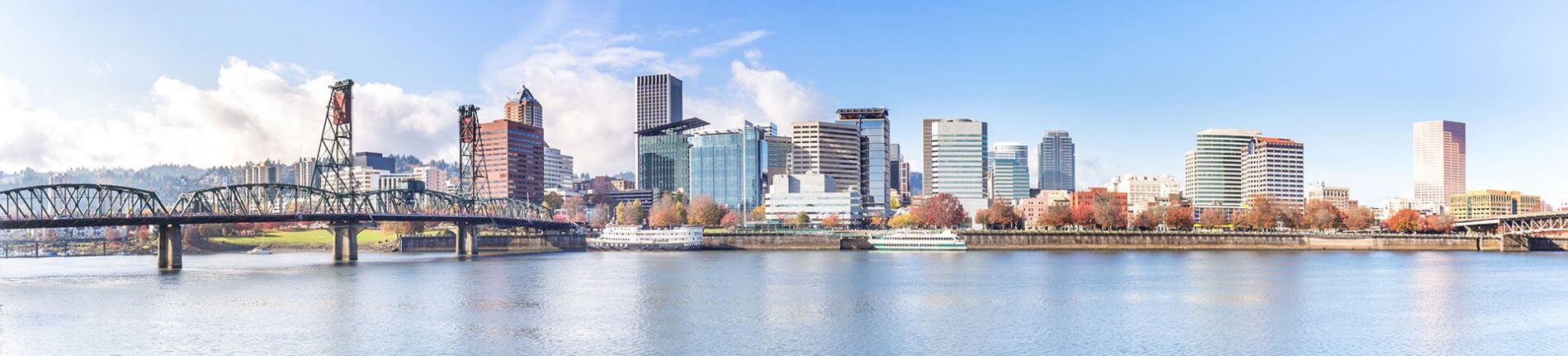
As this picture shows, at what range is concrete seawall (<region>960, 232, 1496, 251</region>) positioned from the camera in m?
154

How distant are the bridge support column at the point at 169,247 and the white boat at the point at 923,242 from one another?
83164 millimetres

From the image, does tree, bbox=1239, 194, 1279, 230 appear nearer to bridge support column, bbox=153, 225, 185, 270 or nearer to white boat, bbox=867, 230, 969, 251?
white boat, bbox=867, 230, 969, 251

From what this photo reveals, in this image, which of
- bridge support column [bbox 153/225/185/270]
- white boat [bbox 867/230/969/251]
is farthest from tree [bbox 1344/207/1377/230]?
bridge support column [bbox 153/225/185/270]

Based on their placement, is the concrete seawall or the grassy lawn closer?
the concrete seawall

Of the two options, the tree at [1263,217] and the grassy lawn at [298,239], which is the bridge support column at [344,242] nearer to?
the grassy lawn at [298,239]

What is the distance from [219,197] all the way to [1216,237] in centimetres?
12430

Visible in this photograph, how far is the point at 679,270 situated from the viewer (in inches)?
3844

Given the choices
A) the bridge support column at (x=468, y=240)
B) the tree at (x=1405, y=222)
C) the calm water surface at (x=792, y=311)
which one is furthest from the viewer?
the tree at (x=1405, y=222)

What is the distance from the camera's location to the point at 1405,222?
18775cm

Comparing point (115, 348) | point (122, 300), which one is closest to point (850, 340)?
point (115, 348)

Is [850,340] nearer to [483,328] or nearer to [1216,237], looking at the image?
[483,328]

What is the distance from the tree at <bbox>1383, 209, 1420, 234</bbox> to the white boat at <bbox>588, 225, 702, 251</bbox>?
11164cm

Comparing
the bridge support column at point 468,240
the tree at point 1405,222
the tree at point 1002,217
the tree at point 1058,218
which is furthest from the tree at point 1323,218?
the bridge support column at point 468,240

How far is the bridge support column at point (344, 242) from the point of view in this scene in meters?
120
